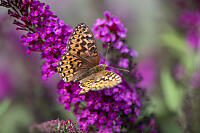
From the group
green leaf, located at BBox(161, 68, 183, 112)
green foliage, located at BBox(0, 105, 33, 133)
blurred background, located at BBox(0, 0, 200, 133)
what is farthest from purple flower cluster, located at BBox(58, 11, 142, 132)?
green foliage, located at BBox(0, 105, 33, 133)

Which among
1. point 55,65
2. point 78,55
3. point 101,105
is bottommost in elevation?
point 101,105

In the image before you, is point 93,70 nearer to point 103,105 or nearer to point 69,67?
point 69,67

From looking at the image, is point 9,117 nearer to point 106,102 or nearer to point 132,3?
point 106,102

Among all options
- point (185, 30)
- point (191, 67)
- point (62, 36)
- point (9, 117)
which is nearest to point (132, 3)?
point (185, 30)

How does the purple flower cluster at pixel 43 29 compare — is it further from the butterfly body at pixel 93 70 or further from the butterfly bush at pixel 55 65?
the butterfly body at pixel 93 70

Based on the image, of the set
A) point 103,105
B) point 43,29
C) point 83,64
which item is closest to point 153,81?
point 83,64

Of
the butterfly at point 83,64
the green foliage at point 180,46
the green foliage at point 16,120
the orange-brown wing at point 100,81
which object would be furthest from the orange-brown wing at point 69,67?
the green foliage at point 180,46
